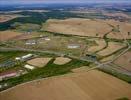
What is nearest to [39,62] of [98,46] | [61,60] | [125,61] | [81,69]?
[61,60]

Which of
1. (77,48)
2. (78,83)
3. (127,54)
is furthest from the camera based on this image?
(77,48)

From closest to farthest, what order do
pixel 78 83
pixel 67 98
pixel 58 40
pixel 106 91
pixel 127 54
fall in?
pixel 67 98
pixel 106 91
pixel 78 83
pixel 127 54
pixel 58 40

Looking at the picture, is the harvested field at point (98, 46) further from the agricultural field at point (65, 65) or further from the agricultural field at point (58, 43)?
the agricultural field at point (58, 43)

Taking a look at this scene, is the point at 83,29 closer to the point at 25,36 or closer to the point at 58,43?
the point at 25,36

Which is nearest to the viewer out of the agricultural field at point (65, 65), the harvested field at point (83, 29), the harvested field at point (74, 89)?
the harvested field at point (74, 89)

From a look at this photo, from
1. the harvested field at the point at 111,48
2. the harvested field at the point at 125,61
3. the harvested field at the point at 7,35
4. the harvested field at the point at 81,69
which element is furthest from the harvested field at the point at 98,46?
the harvested field at the point at 7,35

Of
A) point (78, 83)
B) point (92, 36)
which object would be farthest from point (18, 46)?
point (78, 83)

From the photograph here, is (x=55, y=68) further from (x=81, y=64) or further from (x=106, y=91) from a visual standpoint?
(x=106, y=91)
